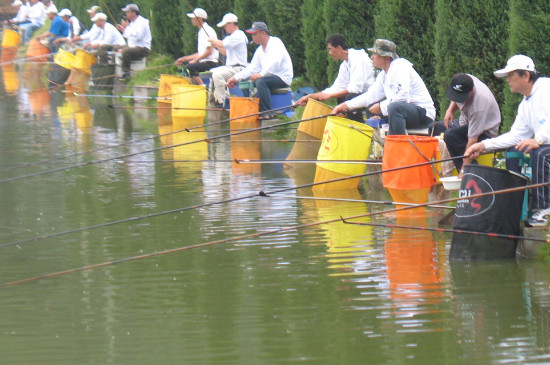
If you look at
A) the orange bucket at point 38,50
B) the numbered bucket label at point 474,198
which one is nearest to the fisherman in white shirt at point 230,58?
the numbered bucket label at point 474,198

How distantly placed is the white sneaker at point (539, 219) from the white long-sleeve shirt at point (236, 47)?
10012mm

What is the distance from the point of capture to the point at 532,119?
7371mm

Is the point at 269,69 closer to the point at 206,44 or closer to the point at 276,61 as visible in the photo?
the point at 276,61

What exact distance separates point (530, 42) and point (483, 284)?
3.58 meters

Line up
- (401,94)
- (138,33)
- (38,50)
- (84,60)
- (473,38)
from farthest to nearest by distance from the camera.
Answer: (38,50) → (84,60) → (138,33) → (473,38) → (401,94)

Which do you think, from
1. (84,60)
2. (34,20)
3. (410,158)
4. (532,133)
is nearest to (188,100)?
(84,60)

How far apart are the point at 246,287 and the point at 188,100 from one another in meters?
10.2

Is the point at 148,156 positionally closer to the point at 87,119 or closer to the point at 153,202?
the point at 153,202

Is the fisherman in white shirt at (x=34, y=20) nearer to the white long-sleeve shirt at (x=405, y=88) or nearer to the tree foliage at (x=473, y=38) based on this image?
the tree foliage at (x=473, y=38)

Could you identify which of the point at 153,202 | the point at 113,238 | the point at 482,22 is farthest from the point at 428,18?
the point at 113,238

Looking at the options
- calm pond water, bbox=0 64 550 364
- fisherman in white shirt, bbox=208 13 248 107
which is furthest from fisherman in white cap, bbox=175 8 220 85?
calm pond water, bbox=0 64 550 364

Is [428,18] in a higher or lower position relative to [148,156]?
higher

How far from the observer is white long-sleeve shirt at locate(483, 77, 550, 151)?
286 inches

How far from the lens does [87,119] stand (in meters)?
16.8
